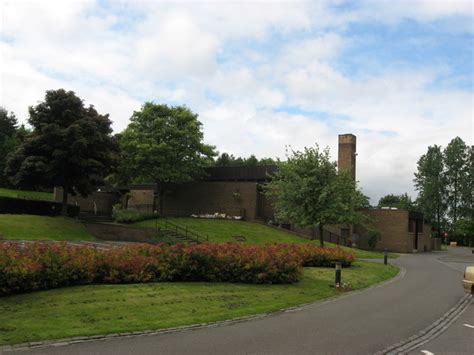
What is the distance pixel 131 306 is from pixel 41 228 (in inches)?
991

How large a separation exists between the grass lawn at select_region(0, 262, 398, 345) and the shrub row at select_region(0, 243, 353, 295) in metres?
0.44

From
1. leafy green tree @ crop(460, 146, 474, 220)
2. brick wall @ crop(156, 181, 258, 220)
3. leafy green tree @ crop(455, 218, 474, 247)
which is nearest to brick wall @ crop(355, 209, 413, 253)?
brick wall @ crop(156, 181, 258, 220)

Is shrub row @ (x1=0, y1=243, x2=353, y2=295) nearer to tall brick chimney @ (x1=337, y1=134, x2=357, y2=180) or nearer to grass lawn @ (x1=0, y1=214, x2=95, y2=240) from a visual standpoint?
grass lawn @ (x1=0, y1=214, x2=95, y2=240)

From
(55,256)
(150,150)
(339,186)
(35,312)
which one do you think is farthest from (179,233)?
(35,312)

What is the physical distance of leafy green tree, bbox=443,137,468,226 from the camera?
9256 cm

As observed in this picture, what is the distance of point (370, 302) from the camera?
48.8 ft

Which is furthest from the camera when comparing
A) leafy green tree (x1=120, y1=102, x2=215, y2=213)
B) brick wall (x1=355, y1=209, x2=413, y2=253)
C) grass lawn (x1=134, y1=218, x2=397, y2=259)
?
brick wall (x1=355, y1=209, x2=413, y2=253)

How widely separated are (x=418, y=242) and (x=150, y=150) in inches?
1289

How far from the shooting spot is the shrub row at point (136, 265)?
39.0 ft

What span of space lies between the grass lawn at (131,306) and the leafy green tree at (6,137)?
58.8m

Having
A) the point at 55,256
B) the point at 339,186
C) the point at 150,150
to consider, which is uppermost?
the point at 150,150

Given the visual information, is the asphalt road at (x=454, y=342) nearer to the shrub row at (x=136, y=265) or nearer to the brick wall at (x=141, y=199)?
the shrub row at (x=136, y=265)

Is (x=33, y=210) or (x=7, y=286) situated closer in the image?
(x=7, y=286)

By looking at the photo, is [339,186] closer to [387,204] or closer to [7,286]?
[7,286]
